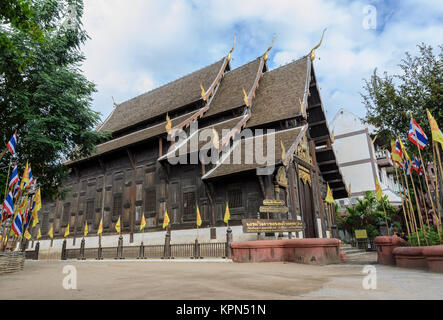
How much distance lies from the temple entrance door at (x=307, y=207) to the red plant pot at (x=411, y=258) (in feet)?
24.5

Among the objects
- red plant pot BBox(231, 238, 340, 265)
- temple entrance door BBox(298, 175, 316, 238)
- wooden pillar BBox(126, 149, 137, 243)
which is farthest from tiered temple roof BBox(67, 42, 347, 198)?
red plant pot BBox(231, 238, 340, 265)

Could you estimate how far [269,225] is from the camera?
36.4 ft

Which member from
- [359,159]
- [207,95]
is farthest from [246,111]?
[359,159]

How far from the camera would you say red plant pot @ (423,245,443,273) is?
6.54m

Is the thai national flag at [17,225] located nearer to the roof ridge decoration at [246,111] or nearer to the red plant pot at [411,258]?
the roof ridge decoration at [246,111]

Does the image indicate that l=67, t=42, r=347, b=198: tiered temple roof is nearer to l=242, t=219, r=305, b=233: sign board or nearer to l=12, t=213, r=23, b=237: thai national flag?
l=242, t=219, r=305, b=233: sign board

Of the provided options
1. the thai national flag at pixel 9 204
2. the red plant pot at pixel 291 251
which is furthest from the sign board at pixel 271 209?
the thai national flag at pixel 9 204

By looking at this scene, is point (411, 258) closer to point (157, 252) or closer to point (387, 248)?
point (387, 248)

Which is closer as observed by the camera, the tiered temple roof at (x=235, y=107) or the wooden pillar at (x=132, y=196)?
the tiered temple roof at (x=235, y=107)

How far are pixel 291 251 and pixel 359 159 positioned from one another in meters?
25.3

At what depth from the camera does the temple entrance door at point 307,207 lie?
15859 mm

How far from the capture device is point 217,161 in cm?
1523
